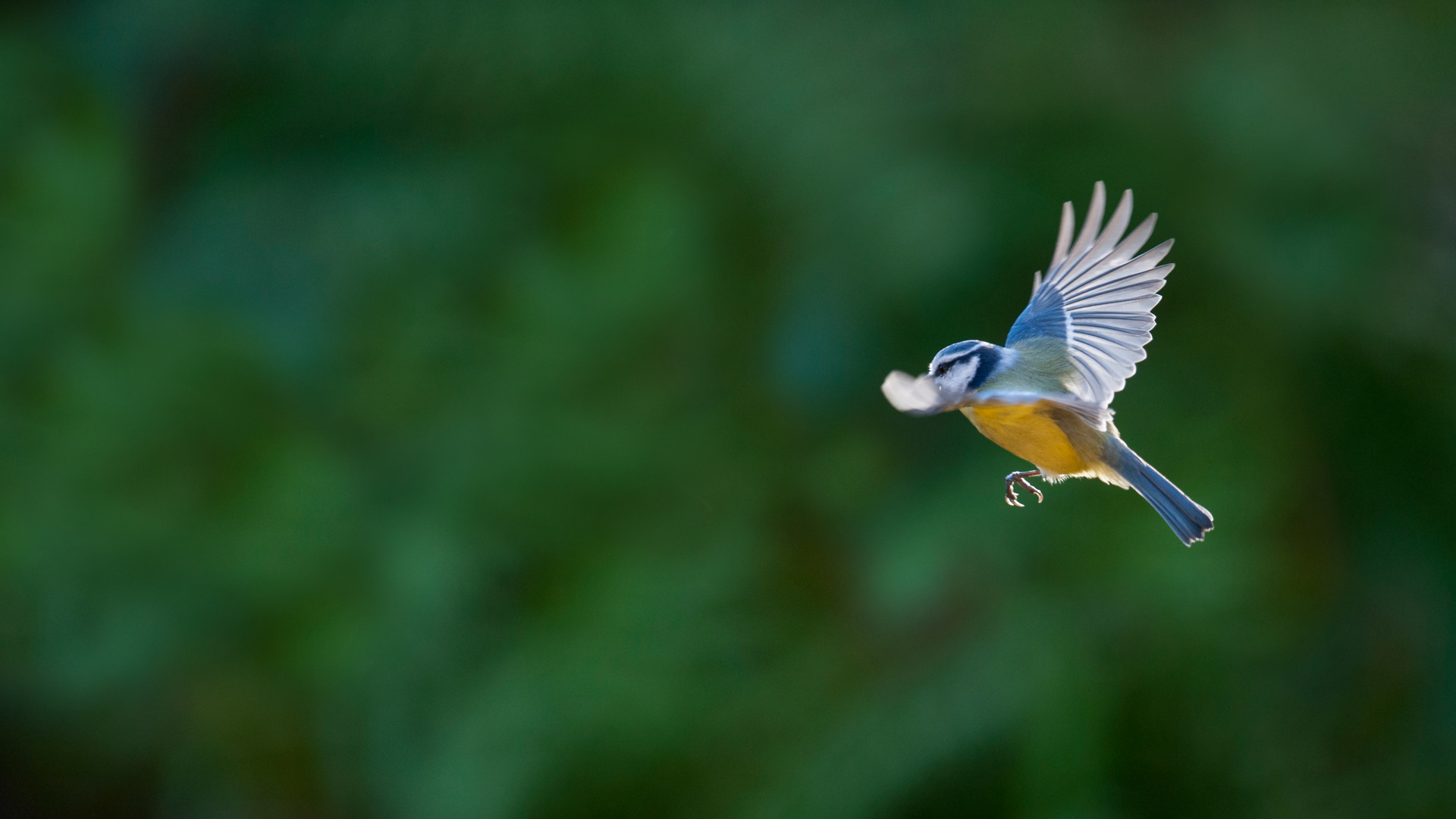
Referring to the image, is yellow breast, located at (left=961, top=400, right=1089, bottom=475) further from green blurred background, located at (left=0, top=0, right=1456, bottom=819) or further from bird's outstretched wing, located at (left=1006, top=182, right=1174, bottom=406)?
green blurred background, located at (left=0, top=0, right=1456, bottom=819)

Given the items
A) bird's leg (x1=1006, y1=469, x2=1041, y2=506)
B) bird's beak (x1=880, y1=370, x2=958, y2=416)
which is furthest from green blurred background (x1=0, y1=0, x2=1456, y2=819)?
bird's beak (x1=880, y1=370, x2=958, y2=416)

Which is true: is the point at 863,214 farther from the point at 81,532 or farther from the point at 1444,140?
the point at 81,532

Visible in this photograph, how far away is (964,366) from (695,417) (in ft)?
5.47

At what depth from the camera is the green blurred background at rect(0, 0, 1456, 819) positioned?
1635mm

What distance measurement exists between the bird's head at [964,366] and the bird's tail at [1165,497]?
0.04 meters

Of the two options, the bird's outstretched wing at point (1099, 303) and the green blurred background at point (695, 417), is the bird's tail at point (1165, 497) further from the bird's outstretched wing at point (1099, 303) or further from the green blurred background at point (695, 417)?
the green blurred background at point (695, 417)

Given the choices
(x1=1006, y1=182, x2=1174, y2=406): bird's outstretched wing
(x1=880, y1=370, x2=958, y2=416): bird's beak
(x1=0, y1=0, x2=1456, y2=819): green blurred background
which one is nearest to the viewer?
(x1=880, y1=370, x2=958, y2=416): bird's beak

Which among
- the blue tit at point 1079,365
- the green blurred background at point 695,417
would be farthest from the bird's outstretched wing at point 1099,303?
the green blurred background at point 695,417

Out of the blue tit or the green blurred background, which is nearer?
the blue tit

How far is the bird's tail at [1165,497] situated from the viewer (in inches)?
9.7

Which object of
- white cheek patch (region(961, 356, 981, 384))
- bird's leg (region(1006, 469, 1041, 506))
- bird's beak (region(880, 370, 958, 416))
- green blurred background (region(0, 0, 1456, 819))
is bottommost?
bird's beak (region(880, 370, 958, 416))

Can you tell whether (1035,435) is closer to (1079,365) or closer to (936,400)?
(1079,365)

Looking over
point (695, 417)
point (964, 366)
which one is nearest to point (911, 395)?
point (964, 366)

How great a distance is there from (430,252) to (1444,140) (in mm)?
1616
